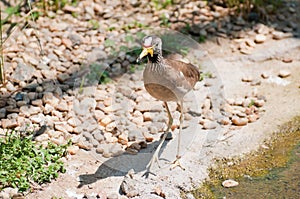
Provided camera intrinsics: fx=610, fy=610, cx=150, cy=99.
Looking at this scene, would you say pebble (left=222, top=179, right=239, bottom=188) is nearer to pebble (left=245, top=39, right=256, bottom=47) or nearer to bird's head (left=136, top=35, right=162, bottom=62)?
bird's head (left=136, top=35, right=162, bottom=62)

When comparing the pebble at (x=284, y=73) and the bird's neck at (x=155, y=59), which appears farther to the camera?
the pebble at (x=284, y=73)

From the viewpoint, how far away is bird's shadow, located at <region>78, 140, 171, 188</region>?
446cm

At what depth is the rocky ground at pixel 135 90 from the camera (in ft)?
15.1

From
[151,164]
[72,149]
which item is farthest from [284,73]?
[72,149]

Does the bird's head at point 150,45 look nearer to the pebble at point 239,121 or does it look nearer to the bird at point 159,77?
the bird at point 159,77

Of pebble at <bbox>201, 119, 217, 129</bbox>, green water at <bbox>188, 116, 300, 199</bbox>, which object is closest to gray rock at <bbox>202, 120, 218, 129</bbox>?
pebble at <bbox>201, 119, 217, 129</bbox>

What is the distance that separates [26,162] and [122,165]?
73 centimetres

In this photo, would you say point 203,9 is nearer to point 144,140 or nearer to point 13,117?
point 144,140

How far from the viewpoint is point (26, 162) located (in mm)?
4371

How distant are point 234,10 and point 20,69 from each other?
2.42 metres

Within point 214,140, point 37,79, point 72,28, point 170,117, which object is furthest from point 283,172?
point 72,28

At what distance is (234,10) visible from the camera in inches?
256

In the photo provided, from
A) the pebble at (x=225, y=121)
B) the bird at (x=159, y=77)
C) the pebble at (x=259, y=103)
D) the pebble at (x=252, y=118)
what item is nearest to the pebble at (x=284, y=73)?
the pebble at (x=259, y=103)

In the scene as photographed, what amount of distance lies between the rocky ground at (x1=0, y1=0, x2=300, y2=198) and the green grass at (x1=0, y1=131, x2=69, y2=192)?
0.09 meters
